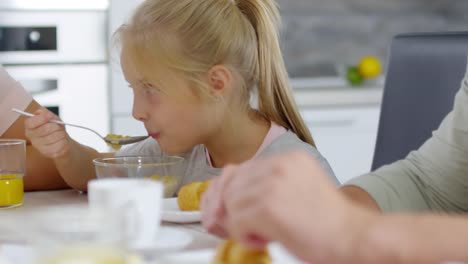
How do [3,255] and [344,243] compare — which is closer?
[344,243]

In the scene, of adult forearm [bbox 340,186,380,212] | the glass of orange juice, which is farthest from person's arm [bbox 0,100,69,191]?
adult forearm [bbox 340,186,380,212]

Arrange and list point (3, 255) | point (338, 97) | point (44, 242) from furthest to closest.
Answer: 1. point (338, 97)
2. point (3, 255)
3. point (44, 242)

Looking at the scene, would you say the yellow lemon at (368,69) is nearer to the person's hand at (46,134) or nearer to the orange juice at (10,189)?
the person's hand at (46,134)

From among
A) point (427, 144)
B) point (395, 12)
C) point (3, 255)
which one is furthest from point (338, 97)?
point (3, 255)

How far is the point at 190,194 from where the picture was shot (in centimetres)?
142

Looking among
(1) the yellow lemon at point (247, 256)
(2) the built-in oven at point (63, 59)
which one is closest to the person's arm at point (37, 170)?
(1) the yellow lemon at point (247, 256)

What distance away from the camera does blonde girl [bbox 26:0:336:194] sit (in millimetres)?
1869

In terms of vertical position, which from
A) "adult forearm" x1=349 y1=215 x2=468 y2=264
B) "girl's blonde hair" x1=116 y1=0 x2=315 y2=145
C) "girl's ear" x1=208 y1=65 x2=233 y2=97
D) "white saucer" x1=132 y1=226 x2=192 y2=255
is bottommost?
"white saucer" x1=132 y1=226 x2=192 y2=255

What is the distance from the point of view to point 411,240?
0.83m

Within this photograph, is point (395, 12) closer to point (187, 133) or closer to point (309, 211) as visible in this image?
point (187, 133)

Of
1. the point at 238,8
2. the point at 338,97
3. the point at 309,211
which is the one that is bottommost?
the point at 338,97

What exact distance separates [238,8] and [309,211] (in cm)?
115

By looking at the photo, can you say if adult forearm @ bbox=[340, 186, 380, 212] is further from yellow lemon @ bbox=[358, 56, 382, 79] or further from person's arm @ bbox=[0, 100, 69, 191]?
yellow lemon @ bbox=[358, 56, 382, 79]

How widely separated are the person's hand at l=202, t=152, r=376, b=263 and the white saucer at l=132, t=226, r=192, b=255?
0.25 meters
